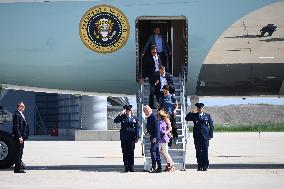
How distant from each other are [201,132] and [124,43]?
3.94 metres

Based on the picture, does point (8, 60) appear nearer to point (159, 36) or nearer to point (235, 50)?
point (159, 36)

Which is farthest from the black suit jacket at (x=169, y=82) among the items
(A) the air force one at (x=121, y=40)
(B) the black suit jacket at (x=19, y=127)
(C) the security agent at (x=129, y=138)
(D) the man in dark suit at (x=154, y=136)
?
(B) the black suit jacket at (x=19, y=127)

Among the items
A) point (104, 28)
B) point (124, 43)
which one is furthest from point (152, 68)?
point (104, 28)

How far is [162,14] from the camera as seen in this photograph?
19.4 m

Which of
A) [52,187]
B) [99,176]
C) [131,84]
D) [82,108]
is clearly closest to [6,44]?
[131,84]

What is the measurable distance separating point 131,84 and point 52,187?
21.4 ft

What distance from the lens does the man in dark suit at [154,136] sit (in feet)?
61.3

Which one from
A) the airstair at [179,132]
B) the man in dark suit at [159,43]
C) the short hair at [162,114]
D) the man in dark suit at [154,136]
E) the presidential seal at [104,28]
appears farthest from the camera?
the man in dark suit at [159,43]

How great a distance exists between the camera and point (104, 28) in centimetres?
1952

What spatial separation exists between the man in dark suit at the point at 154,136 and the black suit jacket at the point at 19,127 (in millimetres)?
4062

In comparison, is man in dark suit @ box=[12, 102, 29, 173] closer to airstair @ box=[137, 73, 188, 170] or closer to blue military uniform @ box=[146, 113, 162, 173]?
airstair @ box=[137, 73, 188, 170]

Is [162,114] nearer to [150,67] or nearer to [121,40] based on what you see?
[150,67]

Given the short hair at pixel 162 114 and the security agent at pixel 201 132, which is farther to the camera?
the security agent at pixel 201 132

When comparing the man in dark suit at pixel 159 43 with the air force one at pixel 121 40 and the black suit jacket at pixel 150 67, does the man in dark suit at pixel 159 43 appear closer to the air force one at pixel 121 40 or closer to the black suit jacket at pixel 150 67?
the black suit jacket at pixel 150 67
